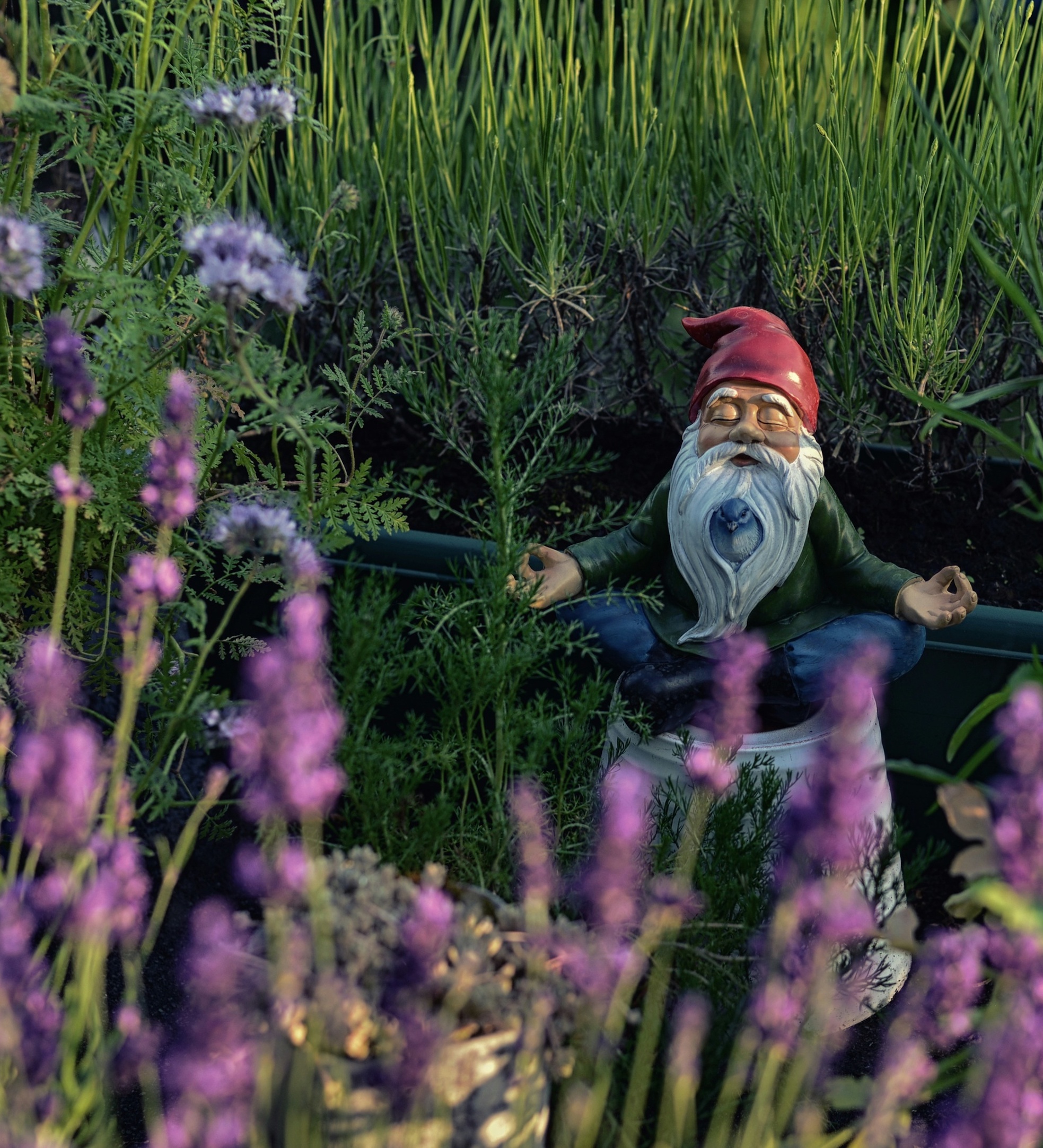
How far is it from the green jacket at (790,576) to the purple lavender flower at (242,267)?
3.26 ft

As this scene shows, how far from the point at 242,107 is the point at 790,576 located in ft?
3.80

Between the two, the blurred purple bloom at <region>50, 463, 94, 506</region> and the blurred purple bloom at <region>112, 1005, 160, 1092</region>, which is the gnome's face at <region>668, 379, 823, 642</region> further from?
the blurred purple bloom at <region>112, 1005, 160, 1092</region>

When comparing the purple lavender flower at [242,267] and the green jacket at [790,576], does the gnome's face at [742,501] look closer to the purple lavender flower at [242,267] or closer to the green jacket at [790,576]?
the green jacket at [790,576]

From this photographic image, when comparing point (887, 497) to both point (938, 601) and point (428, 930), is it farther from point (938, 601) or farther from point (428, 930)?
point (428, 930)

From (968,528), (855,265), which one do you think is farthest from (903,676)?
(855,265)

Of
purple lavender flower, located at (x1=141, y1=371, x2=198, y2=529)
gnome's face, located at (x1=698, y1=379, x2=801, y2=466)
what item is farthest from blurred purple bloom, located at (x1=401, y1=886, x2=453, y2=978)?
gnome's face, located at (x1=698, y1=379, x2=801, y2=466)

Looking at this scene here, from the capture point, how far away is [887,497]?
2.82 metres

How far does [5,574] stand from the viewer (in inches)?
69.0

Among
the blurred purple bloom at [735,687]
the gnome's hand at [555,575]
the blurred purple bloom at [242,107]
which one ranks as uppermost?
the blurred purple bloom at [242,107]

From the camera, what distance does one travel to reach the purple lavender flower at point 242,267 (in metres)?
1.23

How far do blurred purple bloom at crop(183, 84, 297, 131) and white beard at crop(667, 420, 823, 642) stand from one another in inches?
34.8

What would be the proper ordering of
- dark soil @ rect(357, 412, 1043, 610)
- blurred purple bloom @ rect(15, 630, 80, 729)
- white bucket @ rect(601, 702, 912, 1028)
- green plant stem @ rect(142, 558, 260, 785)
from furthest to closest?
dark soil @ rect(357, 412, 1043, 610), white bucket @ rect(601, 702, 912, 1028), green plant stem @ rect(142, 558, 260, 785), blurred purple bloom @ rect(15, 630, 80, 729)

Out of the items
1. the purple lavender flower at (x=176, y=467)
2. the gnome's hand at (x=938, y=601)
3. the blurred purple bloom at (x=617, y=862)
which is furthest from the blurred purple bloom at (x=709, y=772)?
the gnome's hand at (x=938, y=601)

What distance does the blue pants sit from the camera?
2025mm
